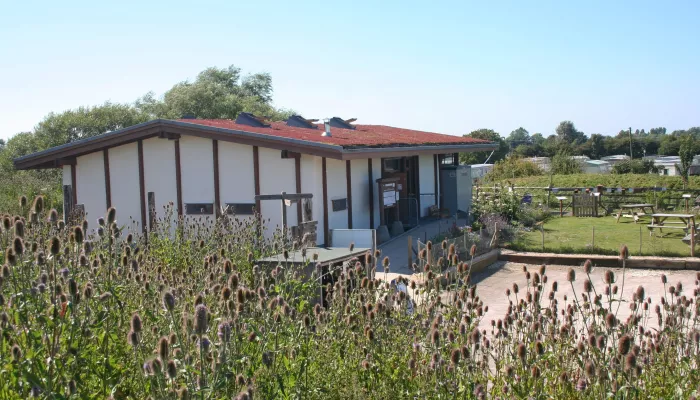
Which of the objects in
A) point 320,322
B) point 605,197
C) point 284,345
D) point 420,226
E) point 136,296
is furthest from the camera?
point 605,197

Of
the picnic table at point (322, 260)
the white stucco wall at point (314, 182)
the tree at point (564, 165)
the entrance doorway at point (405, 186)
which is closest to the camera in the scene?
the picnic table at point (322, 260)

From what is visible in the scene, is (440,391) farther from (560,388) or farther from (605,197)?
(605,197)

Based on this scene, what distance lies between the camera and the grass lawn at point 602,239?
52.5 feet

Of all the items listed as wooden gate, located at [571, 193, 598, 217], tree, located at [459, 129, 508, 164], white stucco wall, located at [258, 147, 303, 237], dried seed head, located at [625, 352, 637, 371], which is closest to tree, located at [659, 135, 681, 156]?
tree, located at [459, 129, 508, 164]

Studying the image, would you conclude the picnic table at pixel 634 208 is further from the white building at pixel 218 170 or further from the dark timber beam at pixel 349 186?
the dark timber beam at pixel 349 186

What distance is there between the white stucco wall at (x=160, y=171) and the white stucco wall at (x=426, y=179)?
7.80 metres

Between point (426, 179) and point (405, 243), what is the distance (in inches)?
225

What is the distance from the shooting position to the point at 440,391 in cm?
402

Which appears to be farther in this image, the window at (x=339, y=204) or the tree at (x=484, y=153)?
the tree at (x=484, y=153)

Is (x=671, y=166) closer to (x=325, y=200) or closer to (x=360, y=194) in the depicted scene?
(x=360, y=194)

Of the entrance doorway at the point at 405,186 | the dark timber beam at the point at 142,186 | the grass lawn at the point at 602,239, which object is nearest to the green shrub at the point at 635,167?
the grass lawn at the point at 602,239

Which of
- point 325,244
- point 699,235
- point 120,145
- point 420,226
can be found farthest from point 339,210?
point 699,235

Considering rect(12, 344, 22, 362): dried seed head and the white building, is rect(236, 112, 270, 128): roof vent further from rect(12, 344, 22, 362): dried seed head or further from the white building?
rect(12, 344, 22, 362): dried seed head

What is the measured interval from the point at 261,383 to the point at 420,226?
15.9 metres
